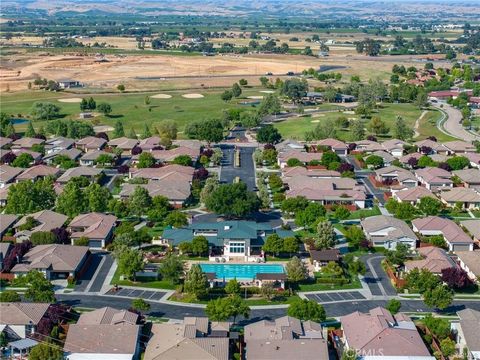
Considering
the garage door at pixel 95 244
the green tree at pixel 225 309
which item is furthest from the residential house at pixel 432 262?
the garage door at pixel 95 244

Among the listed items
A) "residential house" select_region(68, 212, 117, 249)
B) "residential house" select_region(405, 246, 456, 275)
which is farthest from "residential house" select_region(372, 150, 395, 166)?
"residential house" select_region(68, 212, 117, 249)

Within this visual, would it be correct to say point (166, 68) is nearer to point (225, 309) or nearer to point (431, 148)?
point (431, 148)

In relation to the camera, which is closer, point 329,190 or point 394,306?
point 394,306

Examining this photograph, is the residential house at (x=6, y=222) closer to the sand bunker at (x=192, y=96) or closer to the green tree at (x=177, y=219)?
the green tree at (x=177, y=219)

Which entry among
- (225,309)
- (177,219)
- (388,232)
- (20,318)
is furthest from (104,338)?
(388,232)

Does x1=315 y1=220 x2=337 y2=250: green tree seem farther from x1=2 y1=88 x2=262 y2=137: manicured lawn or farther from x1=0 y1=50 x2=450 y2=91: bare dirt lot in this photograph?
x1=0 y1=50 x2=450 y2=91: bare dirt lot

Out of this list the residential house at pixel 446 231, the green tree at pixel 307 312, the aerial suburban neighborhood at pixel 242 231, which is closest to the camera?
the aerial suburban neighborhood at pixel 242 231
